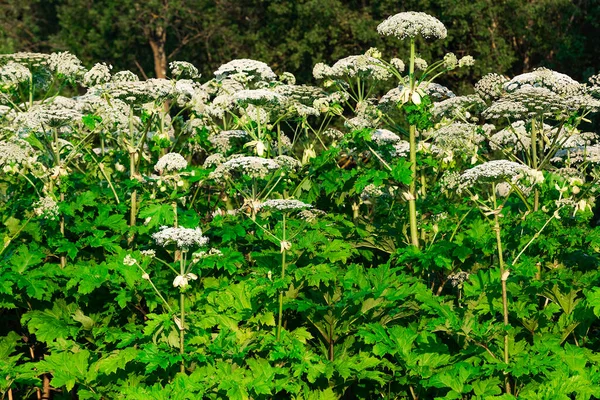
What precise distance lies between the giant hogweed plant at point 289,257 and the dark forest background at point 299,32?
1940 centimetres

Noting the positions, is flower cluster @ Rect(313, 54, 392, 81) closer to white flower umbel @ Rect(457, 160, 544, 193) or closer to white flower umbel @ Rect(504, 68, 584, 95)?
white flower umbel @ Rect(504, 68, 584, 95)

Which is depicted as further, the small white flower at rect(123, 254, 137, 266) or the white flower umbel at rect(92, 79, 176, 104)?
the white flower umbel at rect(92, 79, 176, 104)

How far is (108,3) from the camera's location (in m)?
36.9

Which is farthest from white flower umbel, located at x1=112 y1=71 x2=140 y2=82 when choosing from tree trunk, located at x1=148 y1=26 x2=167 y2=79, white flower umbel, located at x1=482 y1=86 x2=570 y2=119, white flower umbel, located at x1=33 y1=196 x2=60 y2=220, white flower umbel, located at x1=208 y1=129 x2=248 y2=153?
tree trunk, located at x1=148 y1=26 x2=167 y2=79

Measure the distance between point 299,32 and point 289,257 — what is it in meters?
24.6

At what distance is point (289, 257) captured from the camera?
325 inches

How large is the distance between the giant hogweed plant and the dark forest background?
63.6ft

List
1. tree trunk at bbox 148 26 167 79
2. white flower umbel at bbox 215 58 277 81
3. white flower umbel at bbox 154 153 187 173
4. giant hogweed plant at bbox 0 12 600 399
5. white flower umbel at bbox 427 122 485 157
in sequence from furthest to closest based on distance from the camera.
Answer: tree trunk at bbox 148 26 167 79 → white flower umbel at bbox 215 58 277 81 → white flower umbel at bbox 427 122 485 157 → white flower umbel at bbox 154 153 187 173 → giant hogweed plant at bbox 0 12 600 399

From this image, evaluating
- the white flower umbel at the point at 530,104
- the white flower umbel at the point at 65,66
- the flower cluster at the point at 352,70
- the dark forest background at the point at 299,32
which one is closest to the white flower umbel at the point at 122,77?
the white flower umbel at the point at 65,66

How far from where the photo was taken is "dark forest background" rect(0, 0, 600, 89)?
30141mm

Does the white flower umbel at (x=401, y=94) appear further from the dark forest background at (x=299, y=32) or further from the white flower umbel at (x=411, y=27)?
the dark forest background at (x=299, y=32)

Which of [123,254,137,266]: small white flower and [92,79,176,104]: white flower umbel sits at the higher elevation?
[92,79,176,104]: white flower umbel

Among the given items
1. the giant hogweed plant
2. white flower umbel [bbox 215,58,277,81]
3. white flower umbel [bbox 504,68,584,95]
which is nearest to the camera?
the giant hogweed plant

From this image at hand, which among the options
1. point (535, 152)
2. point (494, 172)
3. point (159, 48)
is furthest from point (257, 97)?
point (159, 48)
